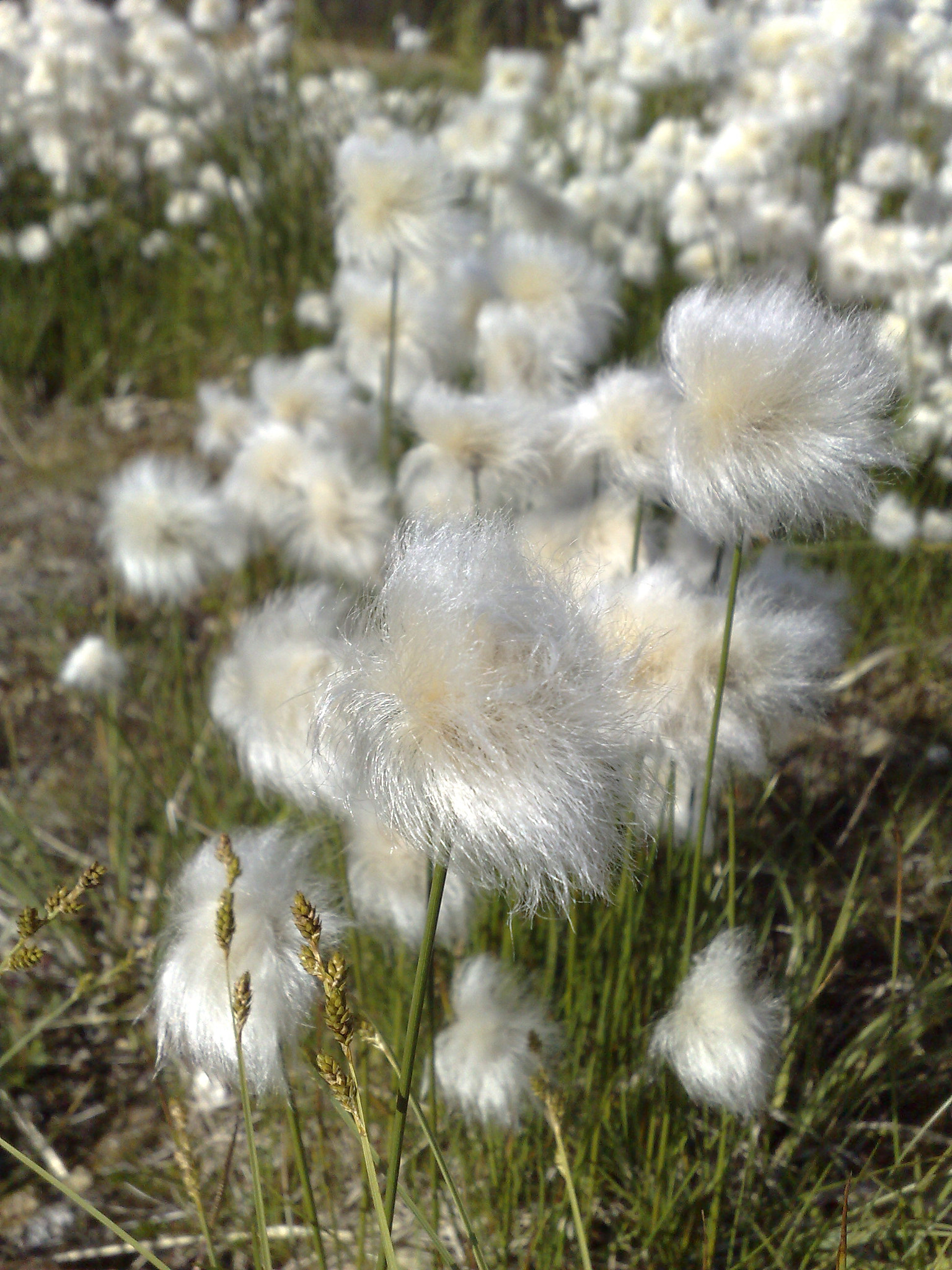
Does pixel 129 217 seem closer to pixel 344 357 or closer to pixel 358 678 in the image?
pixel 344 357

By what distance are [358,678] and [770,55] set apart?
3.02m

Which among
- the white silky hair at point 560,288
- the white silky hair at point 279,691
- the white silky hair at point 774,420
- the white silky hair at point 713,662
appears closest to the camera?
the white silky hair at point 774,420

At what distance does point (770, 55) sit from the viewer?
3025 mm

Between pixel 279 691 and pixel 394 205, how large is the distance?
1.27 meters

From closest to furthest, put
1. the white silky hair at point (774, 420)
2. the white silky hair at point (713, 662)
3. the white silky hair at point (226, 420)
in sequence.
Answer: the white silky hair at point (774, 420) → the white silky hair at point (713, 662) → the white silky hair at point (226, 420)

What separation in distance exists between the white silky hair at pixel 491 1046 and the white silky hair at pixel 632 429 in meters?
0.68

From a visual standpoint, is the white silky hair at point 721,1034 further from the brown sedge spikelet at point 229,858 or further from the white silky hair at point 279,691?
the brown sedge spikelet at point 229,858

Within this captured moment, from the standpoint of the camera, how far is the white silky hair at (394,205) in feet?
6.84

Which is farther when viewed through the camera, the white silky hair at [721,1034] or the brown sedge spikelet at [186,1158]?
the white silky hair at [721,1034]

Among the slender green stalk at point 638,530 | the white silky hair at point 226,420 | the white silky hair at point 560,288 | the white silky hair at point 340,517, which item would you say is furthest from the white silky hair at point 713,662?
the white silky hair at point 226,420

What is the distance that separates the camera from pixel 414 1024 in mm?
794

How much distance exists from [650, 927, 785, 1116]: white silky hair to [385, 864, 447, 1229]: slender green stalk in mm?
427

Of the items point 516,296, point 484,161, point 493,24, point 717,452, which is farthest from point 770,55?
point 493,24

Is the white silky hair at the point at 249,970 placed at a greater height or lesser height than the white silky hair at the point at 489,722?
lesser
